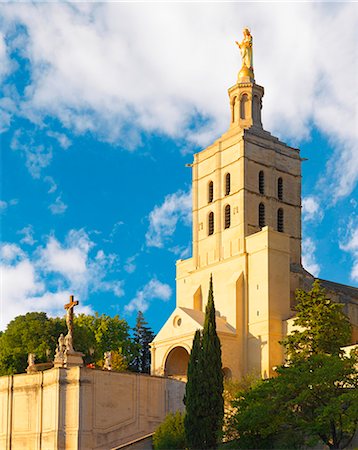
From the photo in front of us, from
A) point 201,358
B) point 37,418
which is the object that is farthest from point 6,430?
point 201,358

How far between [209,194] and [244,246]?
7.91 meters

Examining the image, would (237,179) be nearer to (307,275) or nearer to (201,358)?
(307,275)

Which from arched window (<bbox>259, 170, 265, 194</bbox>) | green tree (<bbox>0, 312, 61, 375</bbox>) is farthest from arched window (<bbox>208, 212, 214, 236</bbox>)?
green tree (<bbox>0, 312, 61, 375</bbox>)

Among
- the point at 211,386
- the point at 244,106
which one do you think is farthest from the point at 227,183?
the point at 211,386

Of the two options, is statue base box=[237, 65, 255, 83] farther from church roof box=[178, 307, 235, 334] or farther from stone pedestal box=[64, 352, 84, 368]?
stone pedestal box=[64, 352, 84, 368]

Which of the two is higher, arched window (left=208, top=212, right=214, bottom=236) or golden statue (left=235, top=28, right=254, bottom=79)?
golden statue (left=235, top=28, right=254, bottom=79)

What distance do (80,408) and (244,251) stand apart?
20.5m

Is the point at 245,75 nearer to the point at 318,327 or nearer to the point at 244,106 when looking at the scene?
the point at 244,106

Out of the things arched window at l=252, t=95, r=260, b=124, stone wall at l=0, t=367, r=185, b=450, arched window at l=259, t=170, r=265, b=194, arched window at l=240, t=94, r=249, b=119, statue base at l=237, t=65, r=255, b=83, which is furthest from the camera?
statue base at l=237, t=65, r=255, b=83

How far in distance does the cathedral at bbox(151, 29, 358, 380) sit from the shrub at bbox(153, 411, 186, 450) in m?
10.1

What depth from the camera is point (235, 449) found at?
41.5m

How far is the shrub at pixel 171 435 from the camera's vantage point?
46.8 metres

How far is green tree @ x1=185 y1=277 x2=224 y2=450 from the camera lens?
142ft

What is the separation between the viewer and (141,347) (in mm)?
85750
